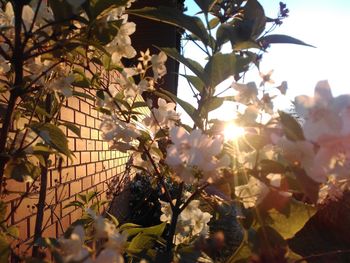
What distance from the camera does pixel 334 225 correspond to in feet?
32.5

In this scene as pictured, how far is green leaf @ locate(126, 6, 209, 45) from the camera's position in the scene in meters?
1.04

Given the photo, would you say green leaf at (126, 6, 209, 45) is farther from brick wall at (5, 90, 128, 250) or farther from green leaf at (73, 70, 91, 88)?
brick wall at (5, 90, 128, 250)

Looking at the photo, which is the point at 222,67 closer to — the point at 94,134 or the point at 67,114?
the point at 67,114

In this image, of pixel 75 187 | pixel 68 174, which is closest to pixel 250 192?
pixel 68 174

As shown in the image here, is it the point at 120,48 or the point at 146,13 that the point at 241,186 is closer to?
the point at 146,13

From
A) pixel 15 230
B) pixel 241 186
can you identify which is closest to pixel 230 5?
pixel 241 186

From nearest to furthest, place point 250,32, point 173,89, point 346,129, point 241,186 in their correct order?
point 346,129
point 241,186
point 250,32
point 173,89

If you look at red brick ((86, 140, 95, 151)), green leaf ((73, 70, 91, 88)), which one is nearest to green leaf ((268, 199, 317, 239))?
green leaf ((73, 70, 91, 88))

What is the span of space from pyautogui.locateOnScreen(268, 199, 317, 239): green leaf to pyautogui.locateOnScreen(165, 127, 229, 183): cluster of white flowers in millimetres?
141

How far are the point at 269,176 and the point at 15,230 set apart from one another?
0.89m

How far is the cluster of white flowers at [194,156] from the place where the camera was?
0.86 metres

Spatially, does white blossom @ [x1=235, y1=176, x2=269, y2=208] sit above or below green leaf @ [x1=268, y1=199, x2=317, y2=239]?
above

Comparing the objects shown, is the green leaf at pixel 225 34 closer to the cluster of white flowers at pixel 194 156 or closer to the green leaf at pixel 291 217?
the cluster of white flowers at pixel 194 156

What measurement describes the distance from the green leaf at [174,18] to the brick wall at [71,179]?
73 centimetres
